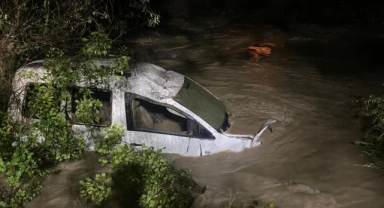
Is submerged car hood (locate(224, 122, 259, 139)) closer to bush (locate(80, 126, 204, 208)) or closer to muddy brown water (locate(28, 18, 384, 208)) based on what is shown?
muddy brown water (locate(28, 18, 384, 208))

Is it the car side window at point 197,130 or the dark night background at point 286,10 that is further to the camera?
the dark night background at point 286,10

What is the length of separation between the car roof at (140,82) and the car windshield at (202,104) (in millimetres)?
118

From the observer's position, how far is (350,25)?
1407 cm

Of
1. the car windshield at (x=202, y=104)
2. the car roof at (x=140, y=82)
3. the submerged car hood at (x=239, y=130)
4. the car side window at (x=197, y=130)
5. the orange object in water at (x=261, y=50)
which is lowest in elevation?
the submerged car hood at (x=239, y=130)

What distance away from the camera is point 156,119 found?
203 inches

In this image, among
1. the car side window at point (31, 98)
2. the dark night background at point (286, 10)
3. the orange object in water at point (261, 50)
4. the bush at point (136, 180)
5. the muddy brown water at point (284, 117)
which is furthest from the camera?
the dark night background at point (286, 10)

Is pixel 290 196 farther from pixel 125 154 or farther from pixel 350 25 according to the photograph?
pixel 350 25

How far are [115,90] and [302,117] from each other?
12.3 feet

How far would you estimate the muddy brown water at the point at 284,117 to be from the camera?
15.8ft

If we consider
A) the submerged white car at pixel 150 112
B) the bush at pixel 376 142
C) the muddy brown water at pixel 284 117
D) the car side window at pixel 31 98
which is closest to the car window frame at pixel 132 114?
the submerged white car at pixel 150 112

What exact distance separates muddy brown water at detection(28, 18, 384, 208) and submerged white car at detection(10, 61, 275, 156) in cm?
26

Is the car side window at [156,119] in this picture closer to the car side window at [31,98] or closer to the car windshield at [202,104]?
the car windshield at [202,104]

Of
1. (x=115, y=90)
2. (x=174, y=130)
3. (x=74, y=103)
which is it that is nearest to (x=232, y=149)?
(x=174, y=130)

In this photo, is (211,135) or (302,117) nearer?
(211,135)
